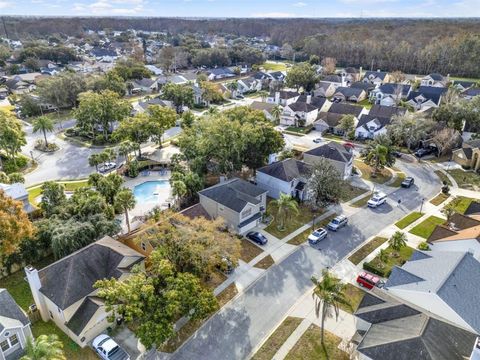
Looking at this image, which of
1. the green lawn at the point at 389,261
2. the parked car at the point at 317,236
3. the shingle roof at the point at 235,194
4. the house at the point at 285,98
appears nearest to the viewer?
the green lawn at the point at 389,261

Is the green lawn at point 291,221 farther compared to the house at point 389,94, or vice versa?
the house at point 389,94

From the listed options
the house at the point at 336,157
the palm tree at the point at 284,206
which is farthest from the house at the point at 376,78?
the palm tree at the point at 284,206

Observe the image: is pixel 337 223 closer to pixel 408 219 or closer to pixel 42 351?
pixel 408 219

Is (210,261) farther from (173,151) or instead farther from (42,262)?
(173,151)

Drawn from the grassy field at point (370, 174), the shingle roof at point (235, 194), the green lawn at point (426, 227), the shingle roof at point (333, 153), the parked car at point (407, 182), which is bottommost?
the grassy field at point (370, 174)

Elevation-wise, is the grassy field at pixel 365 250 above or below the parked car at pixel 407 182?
below

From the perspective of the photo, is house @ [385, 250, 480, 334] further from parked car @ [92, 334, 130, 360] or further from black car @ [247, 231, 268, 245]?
parked car @ [92, 334, 130, 360]

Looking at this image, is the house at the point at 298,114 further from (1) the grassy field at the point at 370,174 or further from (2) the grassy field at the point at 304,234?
(2) the grassy field at the point at 304,234
